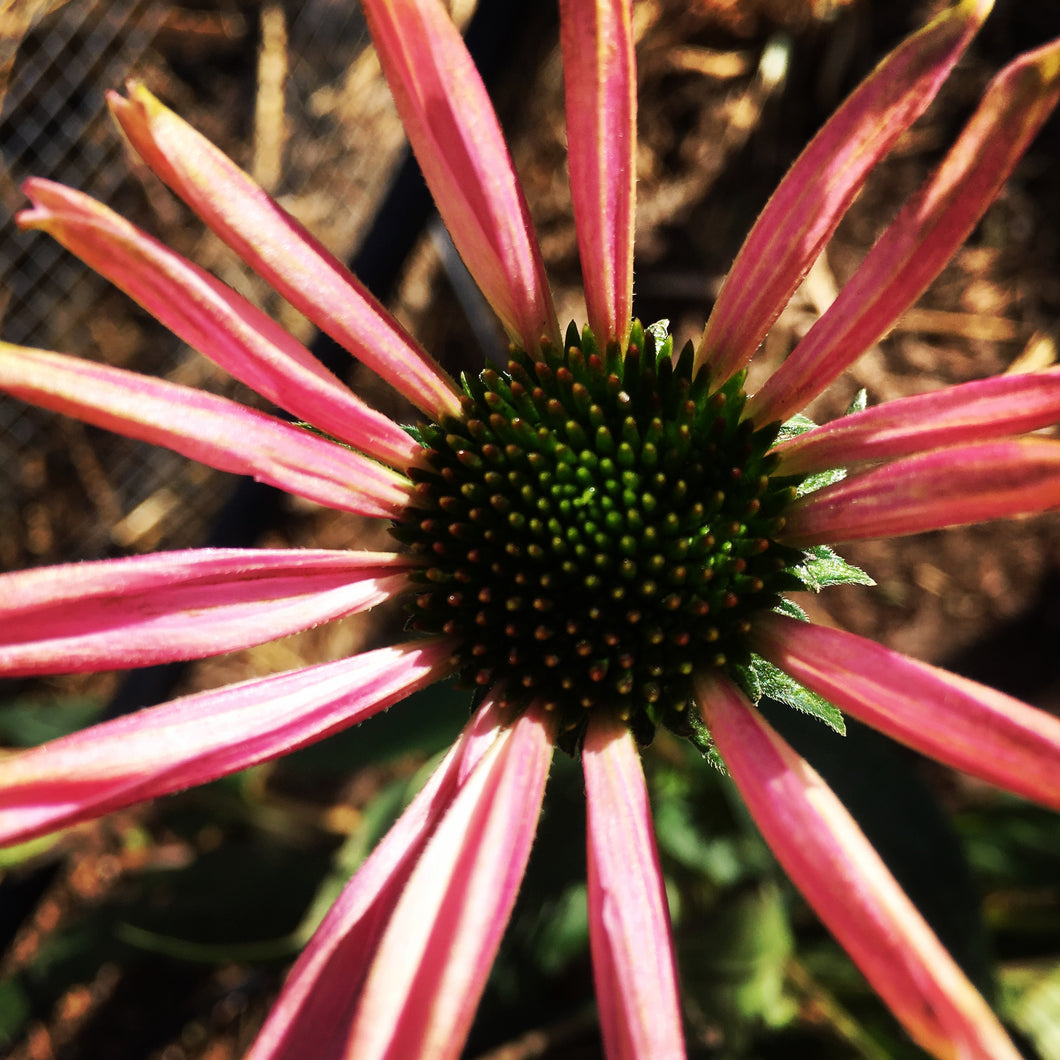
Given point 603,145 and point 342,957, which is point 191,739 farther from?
point 603,145

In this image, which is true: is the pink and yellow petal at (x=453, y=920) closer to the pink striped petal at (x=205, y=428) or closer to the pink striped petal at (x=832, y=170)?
the pink striped petal at (x=205, y=428)

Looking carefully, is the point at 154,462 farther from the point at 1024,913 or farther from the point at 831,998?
the point at 1024,913

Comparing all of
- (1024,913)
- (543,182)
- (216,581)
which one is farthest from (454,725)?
(543,182)

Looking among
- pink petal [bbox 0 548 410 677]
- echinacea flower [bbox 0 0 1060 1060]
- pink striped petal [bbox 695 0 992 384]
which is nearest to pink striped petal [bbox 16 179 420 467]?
echinacea flower [bbox 0 0 1060 1060]

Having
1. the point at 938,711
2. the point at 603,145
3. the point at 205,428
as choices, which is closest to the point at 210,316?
the point at 205,428

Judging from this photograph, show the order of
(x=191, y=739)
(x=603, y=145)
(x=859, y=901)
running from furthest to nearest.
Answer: (x=603, y=145), (x=191, y=739), (x=859, y=901)

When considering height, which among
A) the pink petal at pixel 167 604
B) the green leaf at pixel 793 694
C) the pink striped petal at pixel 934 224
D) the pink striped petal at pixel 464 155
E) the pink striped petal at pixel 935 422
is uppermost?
the pink striped petal at pixel 464 155

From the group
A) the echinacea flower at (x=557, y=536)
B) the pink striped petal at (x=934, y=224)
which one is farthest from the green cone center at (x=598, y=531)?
the pink striped petal at (x=934, y=224)
